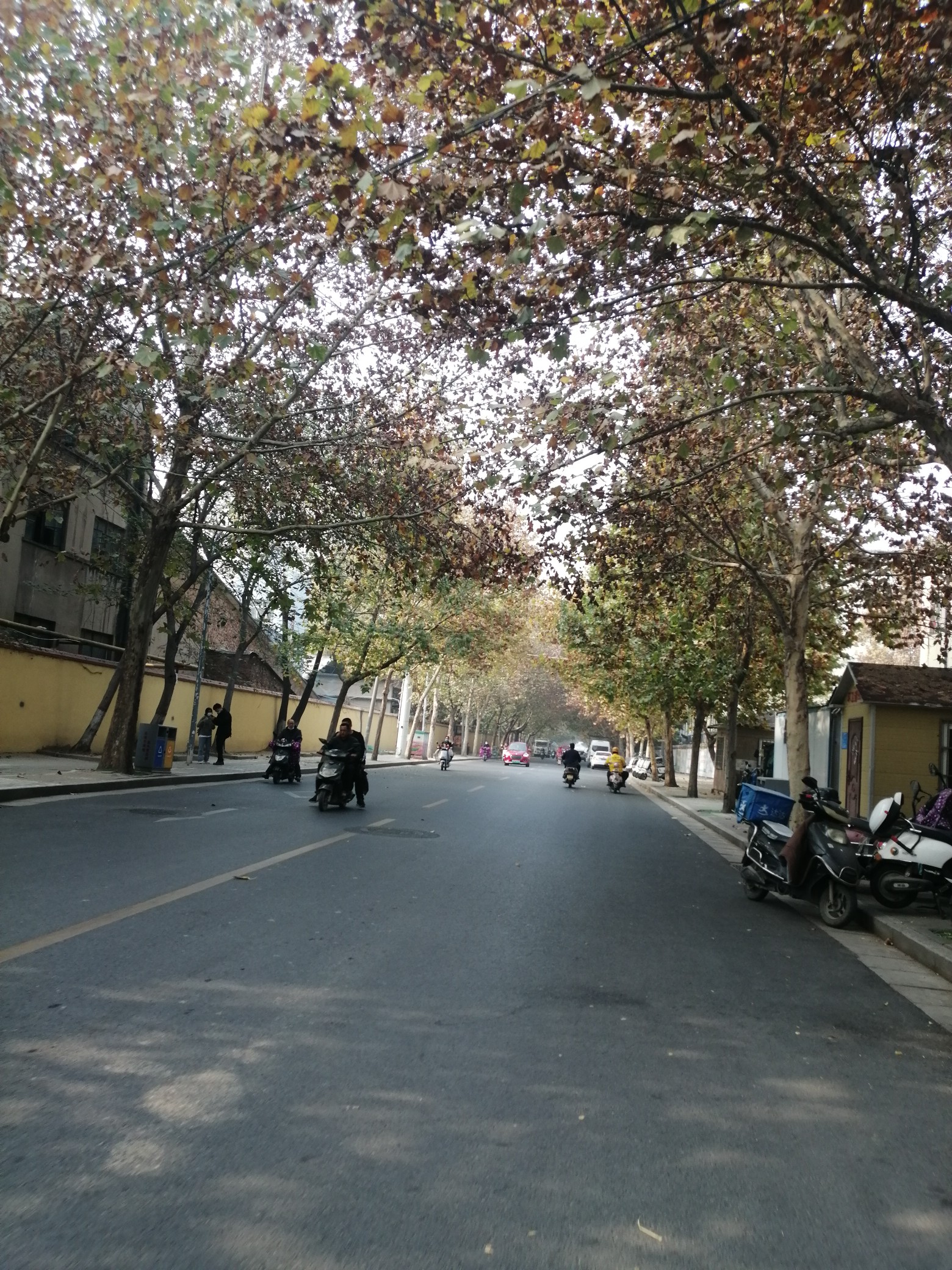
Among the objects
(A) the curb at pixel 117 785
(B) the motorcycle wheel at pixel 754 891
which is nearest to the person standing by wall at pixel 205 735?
(A) the curb at pixel 117 785

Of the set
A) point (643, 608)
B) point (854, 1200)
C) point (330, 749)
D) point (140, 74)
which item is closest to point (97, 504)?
point (330, 749)

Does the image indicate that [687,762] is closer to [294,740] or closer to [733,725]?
[733,725]

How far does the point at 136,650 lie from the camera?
21.4 m

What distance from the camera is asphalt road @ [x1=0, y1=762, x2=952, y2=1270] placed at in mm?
3275

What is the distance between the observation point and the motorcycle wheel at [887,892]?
35.6 ft

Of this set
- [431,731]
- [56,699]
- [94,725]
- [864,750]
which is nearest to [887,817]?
[864,750]

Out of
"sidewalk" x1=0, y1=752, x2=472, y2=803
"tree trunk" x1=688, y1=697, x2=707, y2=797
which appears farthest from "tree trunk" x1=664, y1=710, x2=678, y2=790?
"sidewalk" x1=0, y1=752, x2=472, y2=803

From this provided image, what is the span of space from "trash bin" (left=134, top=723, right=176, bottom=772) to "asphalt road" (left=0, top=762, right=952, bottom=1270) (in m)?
13.5

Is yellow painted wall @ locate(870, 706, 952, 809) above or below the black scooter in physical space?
above

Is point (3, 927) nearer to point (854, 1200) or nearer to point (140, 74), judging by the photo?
point (854, 1200)

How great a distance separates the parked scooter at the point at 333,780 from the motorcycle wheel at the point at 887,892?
30.8ft

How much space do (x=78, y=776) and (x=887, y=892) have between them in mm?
13868

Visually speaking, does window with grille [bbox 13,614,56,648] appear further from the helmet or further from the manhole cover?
the helmet

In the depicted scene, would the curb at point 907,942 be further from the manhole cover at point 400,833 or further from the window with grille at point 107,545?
the window with grille at point 107,545
